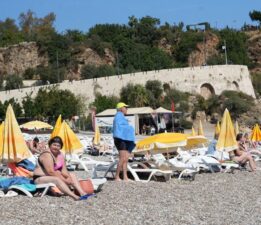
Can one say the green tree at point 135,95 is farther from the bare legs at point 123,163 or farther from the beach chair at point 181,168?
the bare legs at point 123,163

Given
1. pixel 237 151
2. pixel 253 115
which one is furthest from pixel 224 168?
pixel 253 115

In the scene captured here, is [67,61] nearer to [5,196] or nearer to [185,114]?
[185,114]

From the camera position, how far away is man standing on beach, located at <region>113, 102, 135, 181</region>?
869 centimetres

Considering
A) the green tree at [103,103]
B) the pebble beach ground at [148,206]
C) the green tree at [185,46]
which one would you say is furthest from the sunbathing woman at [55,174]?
the green tree at [185,46]

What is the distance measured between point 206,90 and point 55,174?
47.1 meters

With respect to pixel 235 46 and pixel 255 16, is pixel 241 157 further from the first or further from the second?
pixel 255 16

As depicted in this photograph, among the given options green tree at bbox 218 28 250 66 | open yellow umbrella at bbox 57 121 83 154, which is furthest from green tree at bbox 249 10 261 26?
open yellow umbrella at bbox 57 121 83 154

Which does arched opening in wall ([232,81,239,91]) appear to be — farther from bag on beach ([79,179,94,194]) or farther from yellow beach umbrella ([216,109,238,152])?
bag on beach ([79,179,94,194])

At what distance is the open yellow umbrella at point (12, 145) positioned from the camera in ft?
28.8

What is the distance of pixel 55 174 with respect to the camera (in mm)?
7137

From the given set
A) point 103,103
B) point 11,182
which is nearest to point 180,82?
point 103,103

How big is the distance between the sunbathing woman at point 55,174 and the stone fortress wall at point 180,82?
122 feet

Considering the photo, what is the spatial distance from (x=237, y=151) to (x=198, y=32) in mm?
59942

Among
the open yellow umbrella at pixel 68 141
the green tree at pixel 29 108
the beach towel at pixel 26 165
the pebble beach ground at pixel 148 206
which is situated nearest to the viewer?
the pebble beach ground at pixel 148 206
